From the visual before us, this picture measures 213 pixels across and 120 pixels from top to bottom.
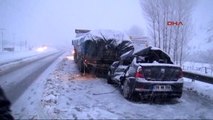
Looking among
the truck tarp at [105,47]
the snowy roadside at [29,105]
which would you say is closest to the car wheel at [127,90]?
the snowy roadside at [29,105]

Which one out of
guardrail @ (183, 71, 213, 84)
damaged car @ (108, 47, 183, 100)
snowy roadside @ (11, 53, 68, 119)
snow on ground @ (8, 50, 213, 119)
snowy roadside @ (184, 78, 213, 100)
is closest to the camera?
snowy roadside @ (11, 53, 68, 119)

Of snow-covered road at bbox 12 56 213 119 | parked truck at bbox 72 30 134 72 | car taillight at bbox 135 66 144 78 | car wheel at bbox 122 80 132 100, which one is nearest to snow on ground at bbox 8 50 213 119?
snow-covered road at bbox 12 56 213 119

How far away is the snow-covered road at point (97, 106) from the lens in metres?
8.47

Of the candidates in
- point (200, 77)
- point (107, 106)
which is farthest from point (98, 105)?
point (200, 77)

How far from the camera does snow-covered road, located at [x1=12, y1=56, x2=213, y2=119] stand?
8469 mm

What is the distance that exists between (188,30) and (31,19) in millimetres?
125297

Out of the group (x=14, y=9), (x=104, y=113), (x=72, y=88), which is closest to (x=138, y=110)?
(x=104, y=113)

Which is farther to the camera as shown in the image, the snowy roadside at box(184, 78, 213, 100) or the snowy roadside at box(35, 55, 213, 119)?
the snowy roadside at box(184, 78, 213, 100)

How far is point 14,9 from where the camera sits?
125 metres

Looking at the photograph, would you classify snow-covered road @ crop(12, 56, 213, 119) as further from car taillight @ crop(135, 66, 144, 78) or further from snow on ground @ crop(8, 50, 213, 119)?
car taillight @ crop(135, 66, 144, 78)

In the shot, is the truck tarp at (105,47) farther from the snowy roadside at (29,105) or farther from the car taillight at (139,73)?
the car taillight at (139,73)

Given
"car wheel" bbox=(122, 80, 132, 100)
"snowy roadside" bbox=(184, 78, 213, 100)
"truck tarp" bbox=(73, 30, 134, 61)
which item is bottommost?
"snowy roadside" bbox=(184, 78, 213, 100)

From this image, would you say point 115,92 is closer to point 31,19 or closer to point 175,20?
point 175,20

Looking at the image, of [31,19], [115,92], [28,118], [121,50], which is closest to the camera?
[28,118]
